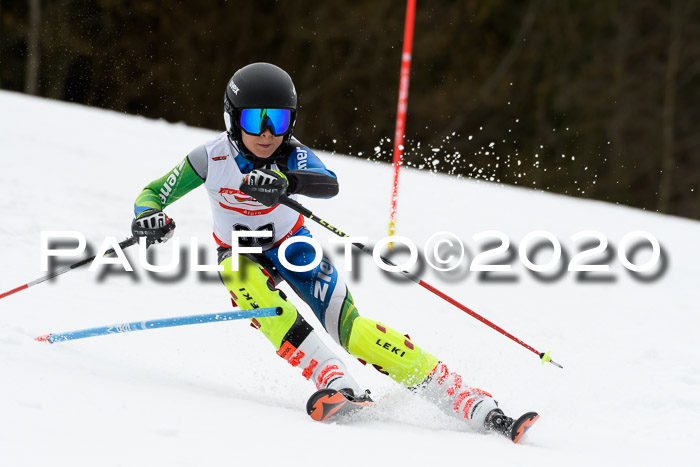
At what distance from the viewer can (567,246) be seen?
7316 mm

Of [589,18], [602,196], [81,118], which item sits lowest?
[602,196]

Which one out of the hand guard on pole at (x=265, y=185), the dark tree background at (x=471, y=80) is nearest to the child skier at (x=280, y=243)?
the hand guard on pole at (x=265, y=185)

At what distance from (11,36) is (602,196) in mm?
14358

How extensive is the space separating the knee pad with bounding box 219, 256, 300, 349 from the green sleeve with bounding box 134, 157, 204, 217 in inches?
15.1

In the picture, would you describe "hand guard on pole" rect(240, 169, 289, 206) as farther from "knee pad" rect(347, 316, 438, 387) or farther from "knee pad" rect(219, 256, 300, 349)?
"knee pad" rect(347, 316, 438, 387)

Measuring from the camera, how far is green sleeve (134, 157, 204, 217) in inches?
134

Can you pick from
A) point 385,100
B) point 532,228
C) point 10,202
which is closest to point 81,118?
point 10,202

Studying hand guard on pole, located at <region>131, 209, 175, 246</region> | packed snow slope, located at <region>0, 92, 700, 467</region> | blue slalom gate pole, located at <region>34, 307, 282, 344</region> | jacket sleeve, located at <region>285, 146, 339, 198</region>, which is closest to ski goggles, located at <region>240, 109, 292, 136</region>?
jacket sleeve, located at <region>285, 146, 339, 198</region>

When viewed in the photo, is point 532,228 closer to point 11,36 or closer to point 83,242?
point 83,242

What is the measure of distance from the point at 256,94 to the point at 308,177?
402 millimetres

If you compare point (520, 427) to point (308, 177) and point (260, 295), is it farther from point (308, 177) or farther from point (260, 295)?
point (308, 177)

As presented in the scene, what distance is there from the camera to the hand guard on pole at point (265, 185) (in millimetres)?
3037

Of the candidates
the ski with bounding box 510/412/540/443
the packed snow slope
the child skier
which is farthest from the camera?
the child skier

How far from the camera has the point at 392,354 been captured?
126 inches
